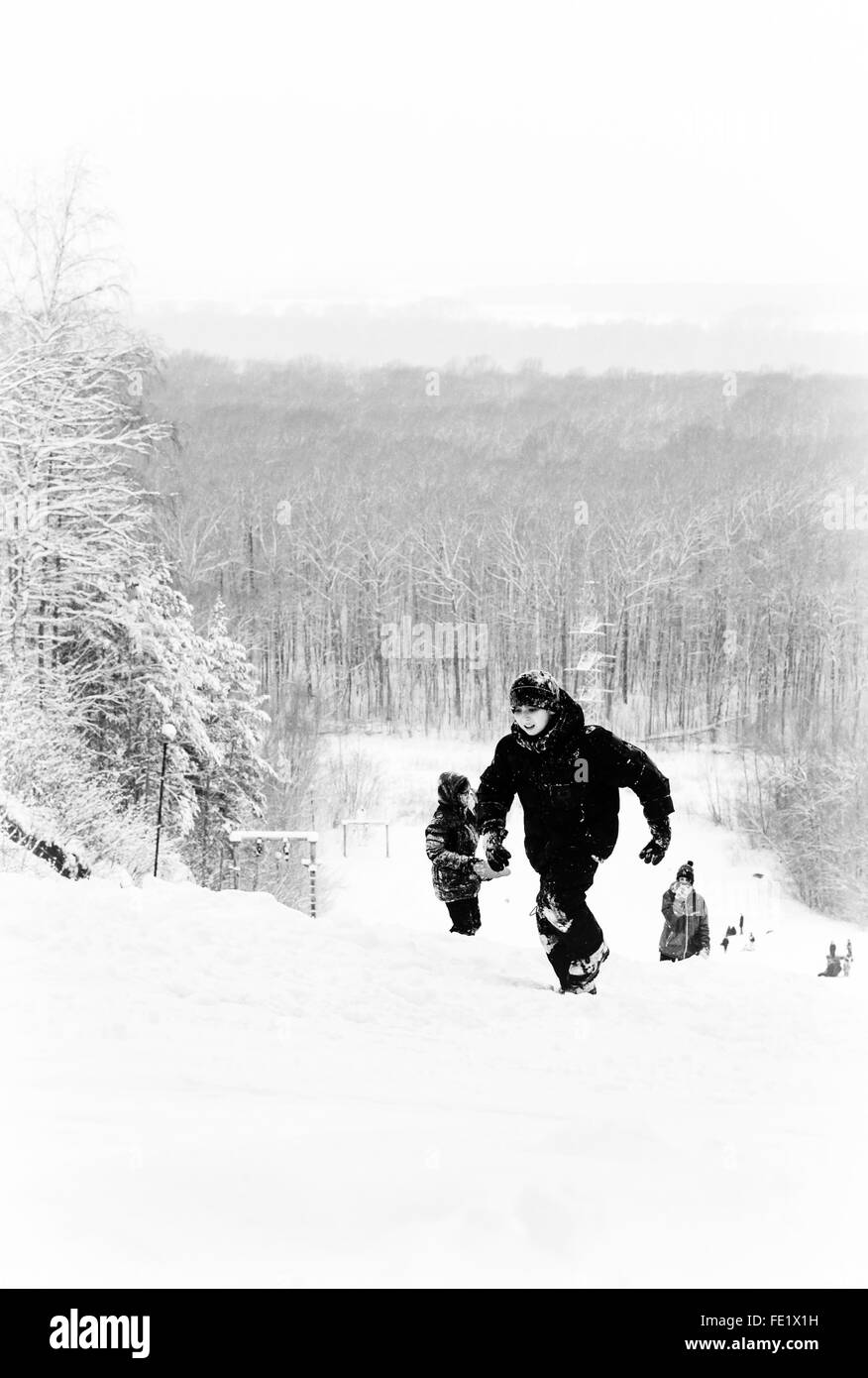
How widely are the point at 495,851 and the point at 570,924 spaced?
40 cm

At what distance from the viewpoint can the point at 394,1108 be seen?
2.98 metres

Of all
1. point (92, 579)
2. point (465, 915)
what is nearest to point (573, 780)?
point (465, 915)

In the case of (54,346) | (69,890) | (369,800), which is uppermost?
(54,346)

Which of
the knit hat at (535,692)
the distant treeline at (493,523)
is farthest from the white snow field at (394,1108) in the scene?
the distant treeline at (493,523)

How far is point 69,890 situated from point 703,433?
9177 mm

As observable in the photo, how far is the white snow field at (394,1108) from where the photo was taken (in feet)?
8.34

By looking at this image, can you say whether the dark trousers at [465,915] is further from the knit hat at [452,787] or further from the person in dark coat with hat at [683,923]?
the person in dark coat with hat at [683,923]

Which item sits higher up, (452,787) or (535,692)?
(535,692)

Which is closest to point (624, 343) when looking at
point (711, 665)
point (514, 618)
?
A: point (514, 618)

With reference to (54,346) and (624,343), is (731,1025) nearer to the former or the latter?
(54,346)

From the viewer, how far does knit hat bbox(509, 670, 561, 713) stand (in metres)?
3.95

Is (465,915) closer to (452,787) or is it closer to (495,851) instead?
(452,787)

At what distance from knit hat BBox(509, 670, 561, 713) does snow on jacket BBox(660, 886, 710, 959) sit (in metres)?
3.07
